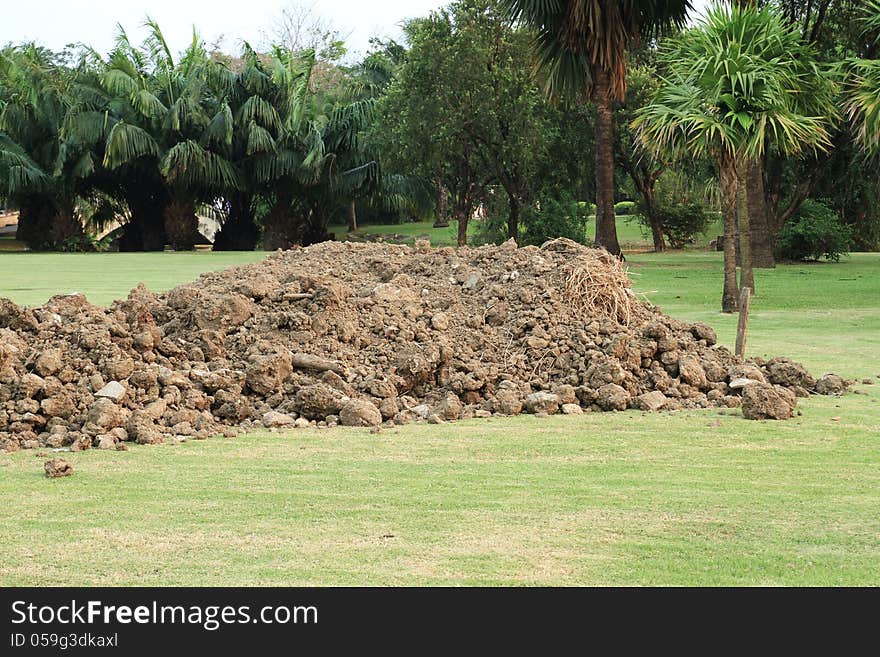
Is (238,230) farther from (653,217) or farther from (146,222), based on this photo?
(653,217)

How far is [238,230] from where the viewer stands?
151 feet

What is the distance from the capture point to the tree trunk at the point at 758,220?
26484 millimetres

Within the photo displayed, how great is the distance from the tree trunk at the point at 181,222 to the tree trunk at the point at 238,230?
4.61ft

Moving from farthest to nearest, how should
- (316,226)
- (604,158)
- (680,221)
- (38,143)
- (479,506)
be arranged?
(316,226)
(38,143)
(680,221)
(604,158)
(479,506)

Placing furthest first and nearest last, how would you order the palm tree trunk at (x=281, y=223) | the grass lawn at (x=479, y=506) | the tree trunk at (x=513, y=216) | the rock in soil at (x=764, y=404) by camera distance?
the palm tree trunk at (x=281, y=223), the tree trunk at (x=513, y=216), the rock in soil at (x=764, y=404), the grass lawn at (x=479, y=506)

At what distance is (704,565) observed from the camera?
14.7 ft

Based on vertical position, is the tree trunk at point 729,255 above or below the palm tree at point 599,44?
below

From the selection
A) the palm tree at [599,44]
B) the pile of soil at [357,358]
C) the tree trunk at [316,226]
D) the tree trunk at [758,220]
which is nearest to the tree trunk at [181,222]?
the tree trunk at [316,226]

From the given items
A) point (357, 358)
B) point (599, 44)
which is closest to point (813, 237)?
point (599, 44)

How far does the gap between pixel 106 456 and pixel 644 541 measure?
3.47 m

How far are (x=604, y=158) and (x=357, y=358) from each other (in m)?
16.1

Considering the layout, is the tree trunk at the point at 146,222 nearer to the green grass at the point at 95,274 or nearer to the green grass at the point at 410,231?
the green grass at the point at 410,231

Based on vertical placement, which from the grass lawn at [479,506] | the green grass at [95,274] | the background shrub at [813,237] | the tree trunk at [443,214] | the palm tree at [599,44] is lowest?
the grass lawn at [479,506]

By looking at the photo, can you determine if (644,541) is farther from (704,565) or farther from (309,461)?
(309,461)
